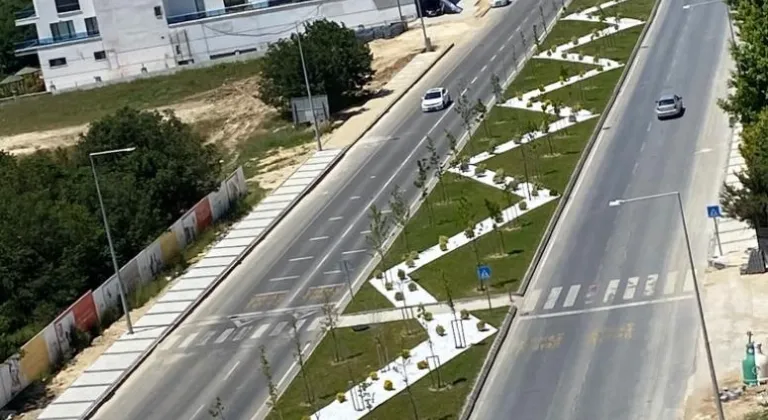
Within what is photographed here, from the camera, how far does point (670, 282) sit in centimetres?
6544

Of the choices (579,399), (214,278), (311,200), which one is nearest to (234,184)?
(311,200)

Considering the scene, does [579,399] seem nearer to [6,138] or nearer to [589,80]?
[589,80]

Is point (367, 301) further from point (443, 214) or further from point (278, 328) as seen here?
point (443, 214)

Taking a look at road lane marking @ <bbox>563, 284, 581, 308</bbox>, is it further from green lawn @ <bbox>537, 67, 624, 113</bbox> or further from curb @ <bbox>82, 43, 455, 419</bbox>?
green lawn @ <bbox>537, 67, 624, 113</bbox>

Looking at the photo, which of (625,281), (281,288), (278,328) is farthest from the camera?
(281,288)

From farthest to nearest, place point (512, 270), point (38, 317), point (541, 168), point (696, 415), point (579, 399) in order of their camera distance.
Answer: point (541, 168), point (38, 317), point (512, 270), point (579, 399), point (696, 415)

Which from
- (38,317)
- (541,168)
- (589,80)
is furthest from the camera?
(589,80)

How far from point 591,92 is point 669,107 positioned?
10.2 metres

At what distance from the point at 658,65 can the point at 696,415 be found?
5641 centimetres

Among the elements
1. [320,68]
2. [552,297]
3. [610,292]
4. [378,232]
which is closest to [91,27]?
[320,68]

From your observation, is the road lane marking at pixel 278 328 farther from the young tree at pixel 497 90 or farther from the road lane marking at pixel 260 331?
the young tree at pixel 497 90

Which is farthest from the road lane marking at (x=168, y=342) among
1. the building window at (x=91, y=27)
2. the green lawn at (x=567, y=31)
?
the building window at (x=91, y=27)

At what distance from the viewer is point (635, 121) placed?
9256 cm

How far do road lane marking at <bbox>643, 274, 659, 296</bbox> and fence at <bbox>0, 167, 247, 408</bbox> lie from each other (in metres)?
28.2
